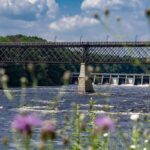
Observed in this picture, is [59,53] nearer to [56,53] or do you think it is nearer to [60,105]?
[56,53]

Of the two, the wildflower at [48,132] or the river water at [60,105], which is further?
the river water at [60,105]

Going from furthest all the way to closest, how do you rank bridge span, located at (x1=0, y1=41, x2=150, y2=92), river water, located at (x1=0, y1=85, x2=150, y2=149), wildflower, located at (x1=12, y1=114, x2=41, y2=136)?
1. bridge span, located at (x1=0, y1=41, x2=150, y2=92)
2. river water, located at (x1=0, y1=85, x2=150, y2=149)
3. wildflower, located at (x1=12, y1=114, x2=41, y2=136)

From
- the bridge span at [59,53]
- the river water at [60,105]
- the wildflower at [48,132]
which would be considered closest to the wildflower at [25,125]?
the wildflower at [48,132]

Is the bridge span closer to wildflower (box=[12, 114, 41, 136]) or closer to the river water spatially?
the river water

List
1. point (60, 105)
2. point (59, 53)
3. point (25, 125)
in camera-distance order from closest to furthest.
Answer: point (25, 125), point (60, 105), point (59, 53)

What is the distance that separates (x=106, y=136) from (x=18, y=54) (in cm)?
12028

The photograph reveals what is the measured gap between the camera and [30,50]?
12744 cm

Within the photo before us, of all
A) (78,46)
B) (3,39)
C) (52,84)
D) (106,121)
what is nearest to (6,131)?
(106,121)

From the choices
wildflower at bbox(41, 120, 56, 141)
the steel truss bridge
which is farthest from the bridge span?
wildflower at bbox(41, 120, 56, 141)

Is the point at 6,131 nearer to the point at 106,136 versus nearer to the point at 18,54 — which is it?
the point at 106,136

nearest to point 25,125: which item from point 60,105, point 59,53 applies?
point 60,105

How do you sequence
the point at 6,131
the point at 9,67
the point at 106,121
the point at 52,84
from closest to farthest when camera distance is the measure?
the point at 106,121
the point at 6,131
the point at 9,67
the point at 52,84

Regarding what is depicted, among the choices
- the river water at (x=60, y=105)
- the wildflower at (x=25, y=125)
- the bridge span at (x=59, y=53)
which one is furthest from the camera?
the bridge span at (x=59, y=53)

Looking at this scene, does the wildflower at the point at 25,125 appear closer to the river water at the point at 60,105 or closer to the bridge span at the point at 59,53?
the river water at the point at 60,105
